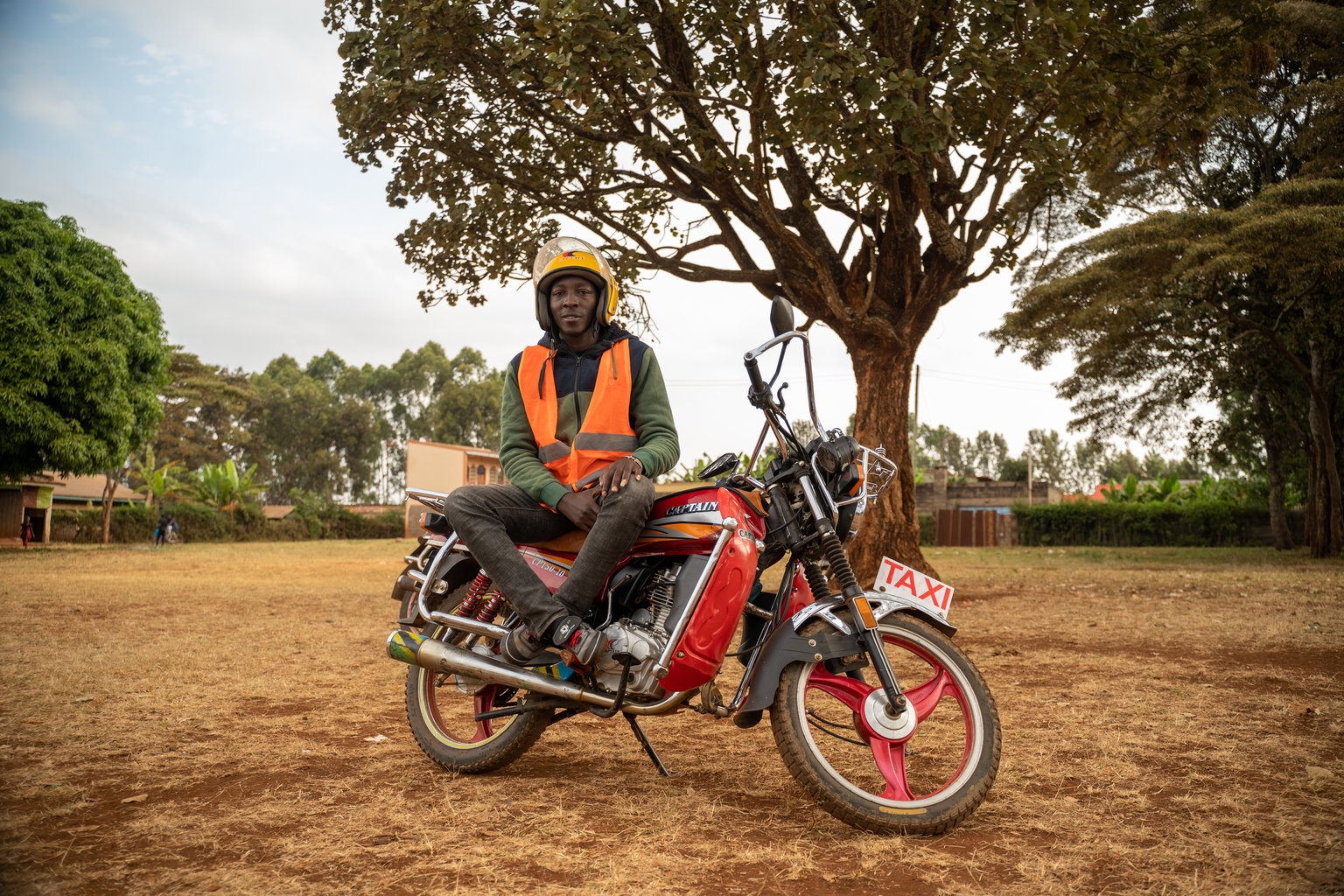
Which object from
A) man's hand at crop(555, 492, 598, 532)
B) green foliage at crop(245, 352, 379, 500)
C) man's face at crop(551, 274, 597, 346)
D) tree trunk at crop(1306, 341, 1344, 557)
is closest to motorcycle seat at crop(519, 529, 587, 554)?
man's hand at crop(555, 492, 598, 532)

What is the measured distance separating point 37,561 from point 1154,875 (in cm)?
2236

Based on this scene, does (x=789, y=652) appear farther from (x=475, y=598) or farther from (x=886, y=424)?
(x=886, y=424)

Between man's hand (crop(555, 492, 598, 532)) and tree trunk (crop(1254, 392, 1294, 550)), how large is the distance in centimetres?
2624

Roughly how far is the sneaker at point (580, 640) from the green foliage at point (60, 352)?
A: 838 inches

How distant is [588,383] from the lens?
3.64 metres

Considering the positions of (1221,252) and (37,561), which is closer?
(1221,252)

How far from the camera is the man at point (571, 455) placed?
10.4ft

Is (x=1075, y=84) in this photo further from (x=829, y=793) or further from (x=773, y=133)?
(x=829, y=793)

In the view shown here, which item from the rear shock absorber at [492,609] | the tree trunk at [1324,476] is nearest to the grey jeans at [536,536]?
the rear shock absorber at [492,609]

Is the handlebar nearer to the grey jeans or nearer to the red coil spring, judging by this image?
the grey jeans

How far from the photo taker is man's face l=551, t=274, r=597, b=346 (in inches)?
144

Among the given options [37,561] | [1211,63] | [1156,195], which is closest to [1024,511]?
[1156,195]

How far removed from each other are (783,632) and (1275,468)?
27382 millimetres

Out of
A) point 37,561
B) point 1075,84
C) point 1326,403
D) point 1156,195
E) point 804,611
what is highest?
point 1156,195
